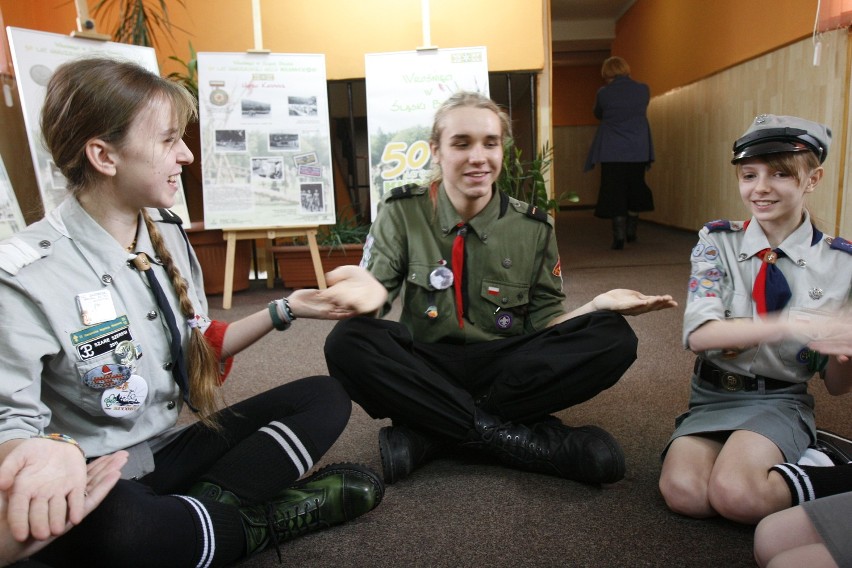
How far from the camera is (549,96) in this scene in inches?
156

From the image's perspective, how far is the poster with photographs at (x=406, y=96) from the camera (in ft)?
11.4

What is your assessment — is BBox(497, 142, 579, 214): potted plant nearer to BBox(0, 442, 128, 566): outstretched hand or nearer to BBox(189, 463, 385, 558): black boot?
BBox(189, 463, 385, 558): black boot

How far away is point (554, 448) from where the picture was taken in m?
1.39

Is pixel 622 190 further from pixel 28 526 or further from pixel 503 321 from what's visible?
pixel 28 526

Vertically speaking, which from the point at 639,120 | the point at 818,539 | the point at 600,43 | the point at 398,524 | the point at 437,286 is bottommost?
the point at 398,524

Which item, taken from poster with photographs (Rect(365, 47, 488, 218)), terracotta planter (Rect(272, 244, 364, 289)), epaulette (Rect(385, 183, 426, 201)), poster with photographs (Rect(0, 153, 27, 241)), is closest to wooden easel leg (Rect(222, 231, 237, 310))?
Answer: terracotta planter (Rect(272, 244, 364, 289))

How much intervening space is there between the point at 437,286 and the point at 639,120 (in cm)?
386

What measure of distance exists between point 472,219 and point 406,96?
Result: 6.84 feet

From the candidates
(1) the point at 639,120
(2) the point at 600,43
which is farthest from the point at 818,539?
(2) the point at 600,43

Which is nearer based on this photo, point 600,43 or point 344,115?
point 344,115

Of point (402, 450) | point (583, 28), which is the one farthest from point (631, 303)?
point (583, 28)

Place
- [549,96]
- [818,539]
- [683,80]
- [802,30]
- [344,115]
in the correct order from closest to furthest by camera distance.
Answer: [818,539] → [802,30] → [549,96] → [344,115] → [683,80]

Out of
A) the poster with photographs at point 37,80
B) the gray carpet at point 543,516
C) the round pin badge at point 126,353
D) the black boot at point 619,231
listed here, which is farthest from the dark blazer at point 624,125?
the round pin badge at point 126,353

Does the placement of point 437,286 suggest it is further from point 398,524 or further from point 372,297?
point 398,524
